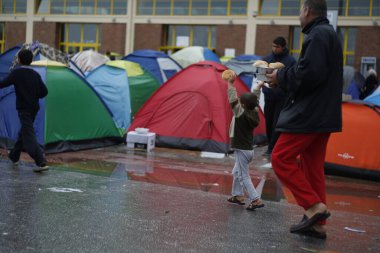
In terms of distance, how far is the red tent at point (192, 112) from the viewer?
10148 mm

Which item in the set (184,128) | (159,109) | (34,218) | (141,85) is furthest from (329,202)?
(141,85)

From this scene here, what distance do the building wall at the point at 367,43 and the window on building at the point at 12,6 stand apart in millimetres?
20406

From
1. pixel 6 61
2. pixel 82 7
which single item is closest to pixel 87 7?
pixel 82 7

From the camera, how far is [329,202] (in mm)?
6449

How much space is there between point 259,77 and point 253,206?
149cm

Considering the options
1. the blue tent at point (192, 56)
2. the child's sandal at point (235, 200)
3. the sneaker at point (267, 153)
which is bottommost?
the sneaker at point (267, 153)

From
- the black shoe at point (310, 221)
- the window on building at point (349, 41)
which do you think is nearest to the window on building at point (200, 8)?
the window on building at point (349, 41)

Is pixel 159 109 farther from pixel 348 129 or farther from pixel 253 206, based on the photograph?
pixel 253 206

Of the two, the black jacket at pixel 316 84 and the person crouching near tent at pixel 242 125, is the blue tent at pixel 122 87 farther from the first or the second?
the black jacket at pixel 316 84

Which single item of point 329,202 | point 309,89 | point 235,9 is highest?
point 235,9

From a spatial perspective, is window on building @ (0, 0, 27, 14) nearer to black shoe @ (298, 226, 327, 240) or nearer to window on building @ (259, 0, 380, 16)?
window on building @ (259, 0, 380, 16)

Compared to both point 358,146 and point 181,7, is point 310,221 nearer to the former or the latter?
point 358,146

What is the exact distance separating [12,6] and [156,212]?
103 ft

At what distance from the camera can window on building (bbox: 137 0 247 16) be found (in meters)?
27.6
